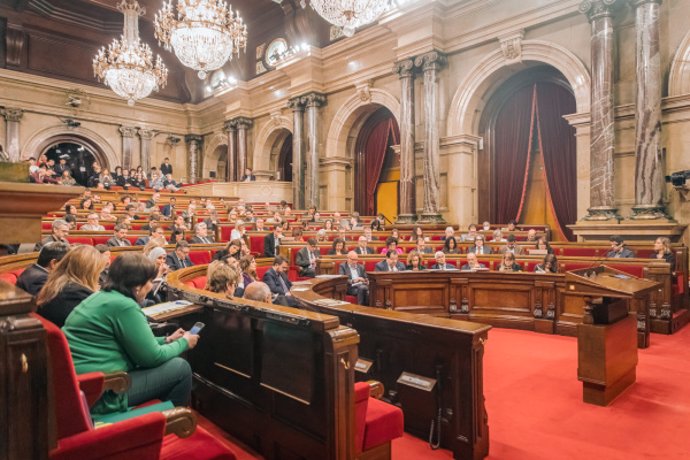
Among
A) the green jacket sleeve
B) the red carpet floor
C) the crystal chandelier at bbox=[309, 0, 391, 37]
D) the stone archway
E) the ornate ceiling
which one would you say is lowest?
the red carpet floor

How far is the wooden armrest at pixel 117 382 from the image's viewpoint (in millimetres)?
1733

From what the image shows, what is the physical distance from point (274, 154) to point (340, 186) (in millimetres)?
3782

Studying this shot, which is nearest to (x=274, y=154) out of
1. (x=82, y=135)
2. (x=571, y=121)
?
(x=82, y=135)

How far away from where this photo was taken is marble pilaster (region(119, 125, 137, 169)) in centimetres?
1759

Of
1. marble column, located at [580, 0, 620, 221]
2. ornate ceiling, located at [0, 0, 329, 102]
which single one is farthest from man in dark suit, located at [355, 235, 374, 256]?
ornate ceiling, located at [0, 0, 329, 102]

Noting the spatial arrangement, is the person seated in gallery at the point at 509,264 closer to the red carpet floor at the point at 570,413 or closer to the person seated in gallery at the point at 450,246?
the person seated in gallery at the point at 450,246

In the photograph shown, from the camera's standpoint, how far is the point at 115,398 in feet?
6.02

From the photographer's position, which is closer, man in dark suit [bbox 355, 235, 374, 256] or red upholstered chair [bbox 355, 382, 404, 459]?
red upholstered chair [bbox 355, 382, 404, 459]

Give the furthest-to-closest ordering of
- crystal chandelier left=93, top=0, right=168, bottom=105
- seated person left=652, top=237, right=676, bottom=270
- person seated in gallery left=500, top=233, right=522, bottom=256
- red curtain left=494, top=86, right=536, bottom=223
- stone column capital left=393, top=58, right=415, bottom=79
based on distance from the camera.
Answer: crystal chandelier left=93, top=0, right=168, bottom=105
stone column capital left=393, top=58, right=415, bottom=79
red curtain left=494, top=86, right=536, bottom=223
person seated in gallery left=500, top=233, right=522, bottom=256
seated person left=652, top=237, right=676, bottom=270

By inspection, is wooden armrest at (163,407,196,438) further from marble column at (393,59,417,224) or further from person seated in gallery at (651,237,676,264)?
marble column at (393,59,417,224)

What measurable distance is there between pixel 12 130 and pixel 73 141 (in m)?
1.90

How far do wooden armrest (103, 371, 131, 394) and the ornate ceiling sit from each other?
13493 millimetres

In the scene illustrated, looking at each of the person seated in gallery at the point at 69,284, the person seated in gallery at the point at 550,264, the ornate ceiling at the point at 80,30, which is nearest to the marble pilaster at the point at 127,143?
the ornate ceiling at the point at 80,30

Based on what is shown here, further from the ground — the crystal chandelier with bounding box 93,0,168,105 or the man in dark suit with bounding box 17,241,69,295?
the crystal chandelier with bounding box 93,0,168,105
